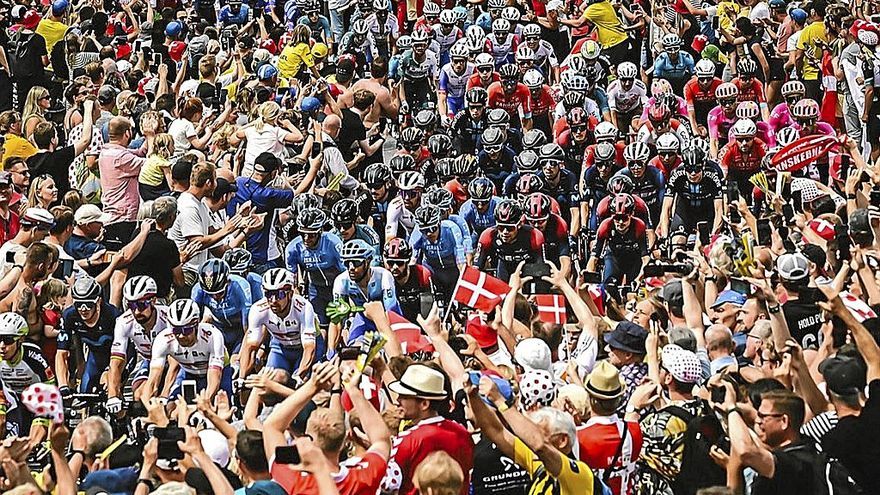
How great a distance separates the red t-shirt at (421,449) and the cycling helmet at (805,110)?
41.2 feet

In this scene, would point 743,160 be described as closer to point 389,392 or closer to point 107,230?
point 107,230

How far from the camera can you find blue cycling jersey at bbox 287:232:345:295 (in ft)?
50.5

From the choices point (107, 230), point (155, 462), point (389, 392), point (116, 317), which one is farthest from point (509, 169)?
point (155, 462)

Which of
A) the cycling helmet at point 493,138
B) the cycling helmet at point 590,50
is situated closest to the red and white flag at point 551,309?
the cycling helmet at point 493,138

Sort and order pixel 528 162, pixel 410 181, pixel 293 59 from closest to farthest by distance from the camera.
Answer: pixel 410 181, pixel 528 162, pixel 293 59

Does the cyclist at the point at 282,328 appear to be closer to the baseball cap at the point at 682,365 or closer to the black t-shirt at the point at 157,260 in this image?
the black t-shirt at the point at 157,260

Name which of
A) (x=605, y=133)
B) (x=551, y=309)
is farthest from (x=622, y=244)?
(x=551, y=309)

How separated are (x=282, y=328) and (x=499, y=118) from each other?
7791mm

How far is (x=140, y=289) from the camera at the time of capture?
13219mm

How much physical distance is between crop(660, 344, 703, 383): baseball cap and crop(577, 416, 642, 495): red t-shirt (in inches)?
33.4

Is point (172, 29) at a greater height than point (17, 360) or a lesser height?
lesser

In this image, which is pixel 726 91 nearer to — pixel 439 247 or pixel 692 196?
pixel 692 196

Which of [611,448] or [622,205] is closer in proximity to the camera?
[611,448]

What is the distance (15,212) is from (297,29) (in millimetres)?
9021
